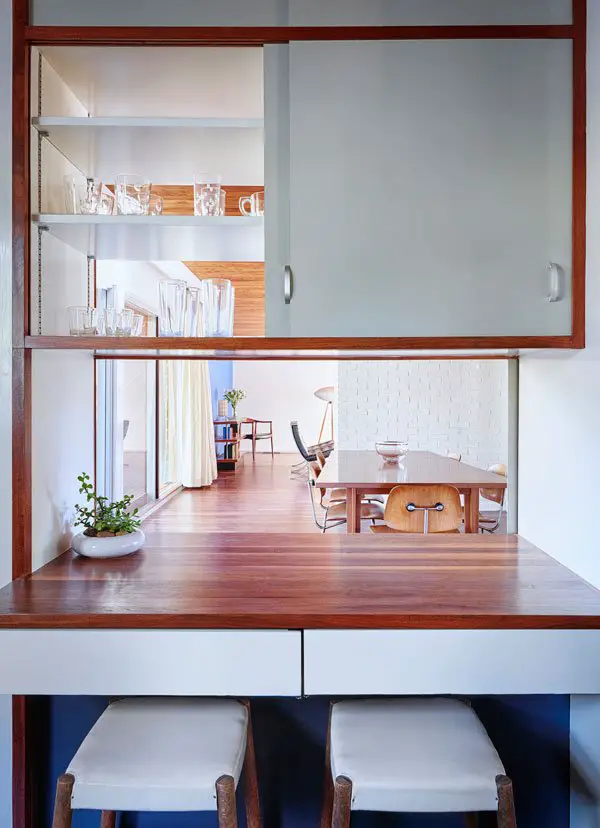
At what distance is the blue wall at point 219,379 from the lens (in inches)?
342

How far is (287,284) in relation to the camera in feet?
4.83

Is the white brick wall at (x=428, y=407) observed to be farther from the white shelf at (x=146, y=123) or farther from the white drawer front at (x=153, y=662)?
the white drawer front at (x=153, y=662)

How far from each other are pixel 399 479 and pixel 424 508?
1.41 feet

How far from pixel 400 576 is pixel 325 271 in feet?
2.53

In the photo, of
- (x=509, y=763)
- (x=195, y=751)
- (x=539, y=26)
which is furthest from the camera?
(x=509, y=763)

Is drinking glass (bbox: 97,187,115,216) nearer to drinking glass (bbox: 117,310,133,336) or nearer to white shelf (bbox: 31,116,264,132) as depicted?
white shelf (bbox: 31,116,264,132)

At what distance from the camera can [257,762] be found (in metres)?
1.62

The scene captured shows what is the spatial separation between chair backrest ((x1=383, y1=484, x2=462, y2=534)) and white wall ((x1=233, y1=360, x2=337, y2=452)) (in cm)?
783

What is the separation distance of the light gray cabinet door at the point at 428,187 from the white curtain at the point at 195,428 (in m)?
5.23

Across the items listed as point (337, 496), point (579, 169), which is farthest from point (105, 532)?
point (337, 496)

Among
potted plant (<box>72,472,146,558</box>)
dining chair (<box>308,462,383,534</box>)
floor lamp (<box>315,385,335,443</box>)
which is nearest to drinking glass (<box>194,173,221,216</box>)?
potted plant (<box>72,472,146,558</box>)

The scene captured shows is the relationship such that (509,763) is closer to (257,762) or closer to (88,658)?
(257,762)

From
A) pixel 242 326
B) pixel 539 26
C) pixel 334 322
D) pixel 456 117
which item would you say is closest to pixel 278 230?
pixel 334 322

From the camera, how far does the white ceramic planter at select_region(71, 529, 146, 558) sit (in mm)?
1646
